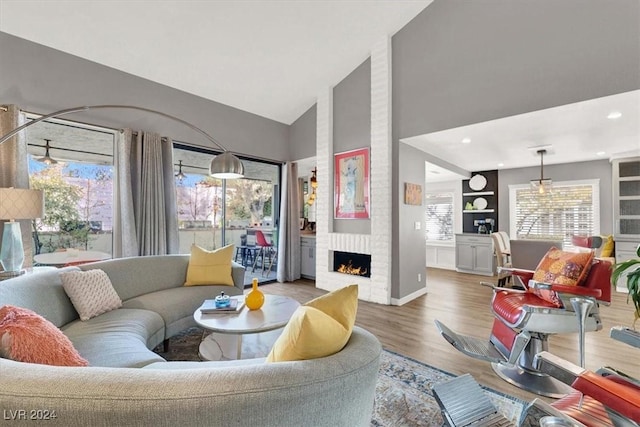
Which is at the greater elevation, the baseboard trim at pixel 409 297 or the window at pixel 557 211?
the window at pixel 557 211

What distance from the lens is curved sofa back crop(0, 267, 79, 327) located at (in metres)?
1.87

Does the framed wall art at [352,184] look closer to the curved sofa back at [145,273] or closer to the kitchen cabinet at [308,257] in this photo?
the kitchen cabinet at [308,257]

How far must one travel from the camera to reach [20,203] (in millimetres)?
2389

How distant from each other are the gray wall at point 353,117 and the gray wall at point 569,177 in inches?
156

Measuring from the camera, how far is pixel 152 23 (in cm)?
311

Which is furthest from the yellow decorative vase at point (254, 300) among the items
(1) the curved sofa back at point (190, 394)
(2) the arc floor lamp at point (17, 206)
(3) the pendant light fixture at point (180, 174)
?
(3) the pendant light fixture at point (180, 174)

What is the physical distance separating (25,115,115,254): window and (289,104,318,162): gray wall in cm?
303

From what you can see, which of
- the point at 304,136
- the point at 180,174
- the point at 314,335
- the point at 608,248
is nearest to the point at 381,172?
the point at 304,136

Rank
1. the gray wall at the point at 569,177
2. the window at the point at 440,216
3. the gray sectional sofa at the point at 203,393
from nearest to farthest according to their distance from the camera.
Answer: the gray sectional sofa at the point at 203,393 < the gray wall at the point at 569,177 < the window at the point at 440,216

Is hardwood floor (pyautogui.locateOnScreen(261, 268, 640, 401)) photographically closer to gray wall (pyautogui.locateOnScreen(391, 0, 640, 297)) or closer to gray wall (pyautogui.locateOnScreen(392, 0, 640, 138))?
gray wall (pyautogui.locateOnScreen(391, 0, 640, 297))

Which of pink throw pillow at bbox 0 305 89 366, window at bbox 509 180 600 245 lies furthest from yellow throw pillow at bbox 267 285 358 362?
window at bbox 509 180 600 245

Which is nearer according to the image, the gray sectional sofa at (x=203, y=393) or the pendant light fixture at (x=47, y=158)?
the gray sectional sofa at (x=203, y=393)

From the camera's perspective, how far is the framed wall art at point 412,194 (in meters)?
4.28

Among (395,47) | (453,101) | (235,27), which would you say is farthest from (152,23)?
(453,101)
